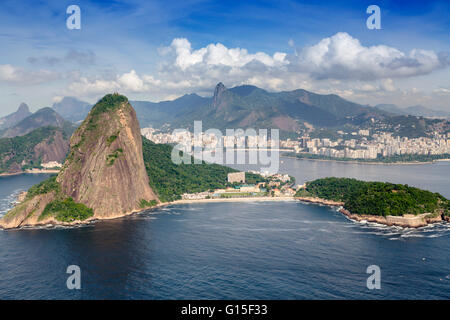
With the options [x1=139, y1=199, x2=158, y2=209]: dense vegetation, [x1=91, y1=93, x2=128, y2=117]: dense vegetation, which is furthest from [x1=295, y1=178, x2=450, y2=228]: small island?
[x1=91, y1=93, x2=128, y2=117]: dense vegetation

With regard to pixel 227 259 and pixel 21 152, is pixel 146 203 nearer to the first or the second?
pixel 227 259

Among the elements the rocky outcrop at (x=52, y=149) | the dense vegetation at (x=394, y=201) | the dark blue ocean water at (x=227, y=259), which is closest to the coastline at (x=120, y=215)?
the dark blue ocean water at (x=227, y=259)

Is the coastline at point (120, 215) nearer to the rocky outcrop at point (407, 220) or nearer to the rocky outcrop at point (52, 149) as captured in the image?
the rocky outcrop at point (407, 220)

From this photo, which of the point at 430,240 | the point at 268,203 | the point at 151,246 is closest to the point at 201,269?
the point at 151,246

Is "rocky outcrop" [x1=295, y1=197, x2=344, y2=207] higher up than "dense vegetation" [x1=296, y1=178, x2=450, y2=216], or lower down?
lower down

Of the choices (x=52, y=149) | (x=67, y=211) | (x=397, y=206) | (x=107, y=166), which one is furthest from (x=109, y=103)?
(x=52, y=149)

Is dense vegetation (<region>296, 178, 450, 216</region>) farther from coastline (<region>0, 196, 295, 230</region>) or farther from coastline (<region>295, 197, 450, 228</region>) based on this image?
coastline (<region>0, 196, 295, 230</region>)
